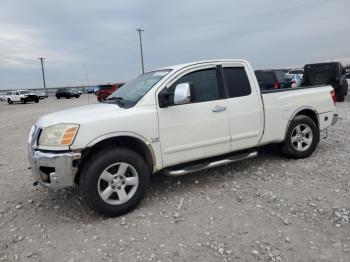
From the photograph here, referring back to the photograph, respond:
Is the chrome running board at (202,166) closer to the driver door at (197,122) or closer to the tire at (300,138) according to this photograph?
the driver door at (197,122)

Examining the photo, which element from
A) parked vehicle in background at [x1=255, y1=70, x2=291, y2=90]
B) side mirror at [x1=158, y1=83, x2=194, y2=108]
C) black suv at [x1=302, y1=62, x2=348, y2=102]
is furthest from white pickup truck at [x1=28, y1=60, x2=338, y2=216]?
black suv at [x1=302, y1=62, x2=348, y2=102]

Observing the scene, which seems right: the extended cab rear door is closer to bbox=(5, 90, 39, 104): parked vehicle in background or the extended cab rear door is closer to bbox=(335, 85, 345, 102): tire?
bbox=(335, 85, 345, 102): tire

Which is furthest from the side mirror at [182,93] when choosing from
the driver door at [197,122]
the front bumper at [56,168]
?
the front bumper at [56,168]

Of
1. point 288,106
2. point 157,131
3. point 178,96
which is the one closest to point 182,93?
point 178,96

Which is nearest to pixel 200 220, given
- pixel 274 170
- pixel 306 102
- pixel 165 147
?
pixel 165 147

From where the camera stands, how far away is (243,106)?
4590 millimetres

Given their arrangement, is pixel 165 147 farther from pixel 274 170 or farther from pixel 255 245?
pixel 274 170

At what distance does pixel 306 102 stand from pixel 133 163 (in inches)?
133

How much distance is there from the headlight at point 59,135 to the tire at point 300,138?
11.6 feet

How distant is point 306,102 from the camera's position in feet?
17.9

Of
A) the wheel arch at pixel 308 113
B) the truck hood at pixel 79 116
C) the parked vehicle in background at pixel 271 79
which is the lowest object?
the wheel arch at pixel 308 113

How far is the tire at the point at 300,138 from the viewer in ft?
17.4

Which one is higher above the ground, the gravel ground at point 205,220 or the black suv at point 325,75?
the black suv at point 325,75

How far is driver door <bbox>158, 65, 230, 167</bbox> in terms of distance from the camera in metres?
4.00
